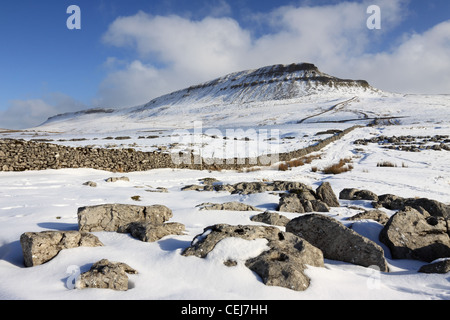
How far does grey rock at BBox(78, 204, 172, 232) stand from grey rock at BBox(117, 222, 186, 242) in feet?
0.77

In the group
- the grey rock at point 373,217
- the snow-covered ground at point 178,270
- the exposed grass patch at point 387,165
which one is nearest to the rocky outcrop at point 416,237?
the snow-covered ground at point 178,270

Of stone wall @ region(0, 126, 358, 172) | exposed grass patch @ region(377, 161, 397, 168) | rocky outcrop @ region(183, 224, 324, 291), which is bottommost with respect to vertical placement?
rocky outcrop @ region(183, 224, 324, 291)

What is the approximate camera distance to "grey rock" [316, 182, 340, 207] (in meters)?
7.49

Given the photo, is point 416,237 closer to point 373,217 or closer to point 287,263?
point 373,217

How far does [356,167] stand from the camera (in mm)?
16219

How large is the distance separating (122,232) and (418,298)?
415 centimetres

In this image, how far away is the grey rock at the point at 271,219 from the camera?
5379 mm


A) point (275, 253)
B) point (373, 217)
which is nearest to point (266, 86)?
point (373, 217)

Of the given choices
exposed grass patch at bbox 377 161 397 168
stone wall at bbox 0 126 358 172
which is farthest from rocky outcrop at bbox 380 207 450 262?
stone wall at bbox 0 126 358 172

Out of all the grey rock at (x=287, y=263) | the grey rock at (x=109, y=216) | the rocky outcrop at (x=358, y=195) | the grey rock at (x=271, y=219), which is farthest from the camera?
the rocky outcrop at (x=358, y=195)

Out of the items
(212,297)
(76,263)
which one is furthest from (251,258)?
(76,263)

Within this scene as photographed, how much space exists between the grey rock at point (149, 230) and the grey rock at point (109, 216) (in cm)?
23

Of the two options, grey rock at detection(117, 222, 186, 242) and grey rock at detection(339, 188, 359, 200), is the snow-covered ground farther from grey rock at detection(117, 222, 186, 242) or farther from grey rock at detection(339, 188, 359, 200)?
grey rock at detection(339, 188, 359, 200)

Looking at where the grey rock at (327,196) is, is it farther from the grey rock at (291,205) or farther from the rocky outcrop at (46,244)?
the rocky outcrop at (46,244)
